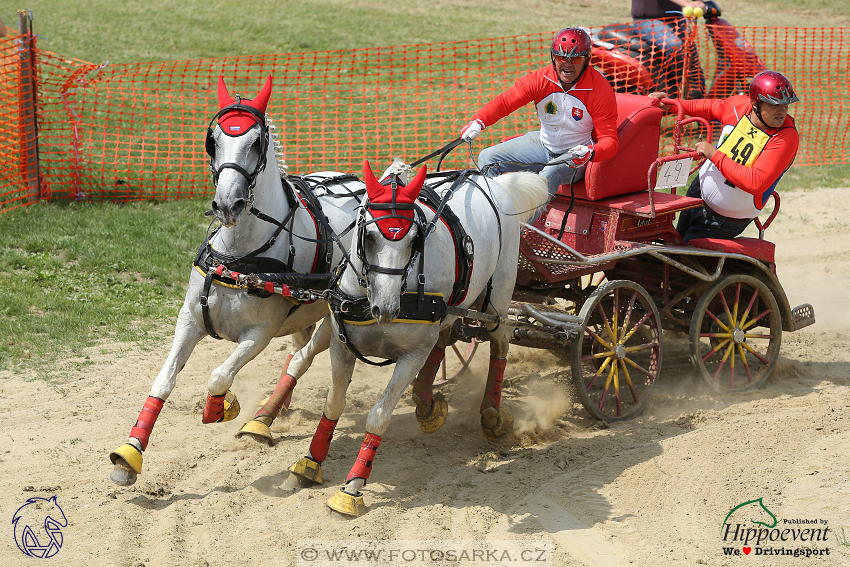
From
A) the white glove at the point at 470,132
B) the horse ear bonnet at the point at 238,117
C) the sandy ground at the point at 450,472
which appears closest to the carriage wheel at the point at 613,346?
the sandy ground at the point at 450,472

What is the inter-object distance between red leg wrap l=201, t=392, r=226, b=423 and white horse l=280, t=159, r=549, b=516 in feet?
1.76

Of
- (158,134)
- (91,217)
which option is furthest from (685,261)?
(158,134)

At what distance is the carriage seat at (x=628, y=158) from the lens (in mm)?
5738

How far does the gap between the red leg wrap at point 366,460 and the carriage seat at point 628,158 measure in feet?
8.07

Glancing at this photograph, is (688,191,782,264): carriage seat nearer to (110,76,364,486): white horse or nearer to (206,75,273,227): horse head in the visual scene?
(110,76,364,486): white horse

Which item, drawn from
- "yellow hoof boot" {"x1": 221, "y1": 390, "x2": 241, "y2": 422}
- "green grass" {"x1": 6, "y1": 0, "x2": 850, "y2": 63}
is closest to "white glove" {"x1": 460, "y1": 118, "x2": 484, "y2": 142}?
"yellow hoof boot" {"x1": 221, "y1": 390, "x2": 241, "y2": 422}

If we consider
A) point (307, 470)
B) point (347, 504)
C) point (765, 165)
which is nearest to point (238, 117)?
point (307, 470)

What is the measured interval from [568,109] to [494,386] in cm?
203

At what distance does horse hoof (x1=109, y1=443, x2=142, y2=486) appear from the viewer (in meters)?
4.41

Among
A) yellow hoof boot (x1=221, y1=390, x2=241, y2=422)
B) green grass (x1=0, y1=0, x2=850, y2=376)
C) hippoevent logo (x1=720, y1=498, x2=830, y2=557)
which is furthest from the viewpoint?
green grass (x1=0, y1=0, x2=850, y2=376)

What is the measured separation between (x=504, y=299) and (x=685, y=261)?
1579 millimetres

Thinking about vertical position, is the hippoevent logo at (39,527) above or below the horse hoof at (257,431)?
below

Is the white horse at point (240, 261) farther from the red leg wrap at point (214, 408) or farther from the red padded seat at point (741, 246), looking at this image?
the red padded seat at point (741, 246)

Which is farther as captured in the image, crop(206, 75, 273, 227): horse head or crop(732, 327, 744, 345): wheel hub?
crop(732, 327, 744, 345): wheel hub
